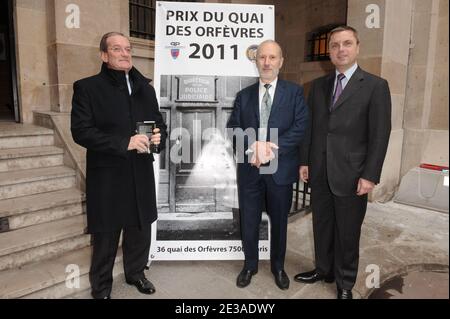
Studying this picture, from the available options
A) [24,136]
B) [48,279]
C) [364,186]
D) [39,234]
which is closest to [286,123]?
[364,186]

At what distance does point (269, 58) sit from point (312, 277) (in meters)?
1.98

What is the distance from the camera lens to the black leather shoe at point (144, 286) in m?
2.85

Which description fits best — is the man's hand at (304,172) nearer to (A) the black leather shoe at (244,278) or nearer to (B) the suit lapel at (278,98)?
(B) the suit lapel at (278,98)

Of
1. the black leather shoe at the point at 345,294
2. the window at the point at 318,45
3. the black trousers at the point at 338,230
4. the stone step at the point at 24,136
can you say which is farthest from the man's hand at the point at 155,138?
the window at the point at 318,45

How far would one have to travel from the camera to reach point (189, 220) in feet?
10.8

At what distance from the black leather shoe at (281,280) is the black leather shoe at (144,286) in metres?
1.08

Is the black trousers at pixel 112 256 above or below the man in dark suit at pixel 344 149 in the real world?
below

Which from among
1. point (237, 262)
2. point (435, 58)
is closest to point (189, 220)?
point (237, 262)

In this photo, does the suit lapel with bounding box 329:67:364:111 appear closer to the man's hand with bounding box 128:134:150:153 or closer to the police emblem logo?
the police emblem logo

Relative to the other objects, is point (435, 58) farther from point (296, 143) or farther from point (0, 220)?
point (0, 220)

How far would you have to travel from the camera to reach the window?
8.04 m

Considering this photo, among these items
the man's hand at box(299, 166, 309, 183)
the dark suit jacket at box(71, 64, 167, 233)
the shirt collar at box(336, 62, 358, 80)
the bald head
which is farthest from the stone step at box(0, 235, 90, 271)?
the shirt collar at box(336, 62, 358, 80)

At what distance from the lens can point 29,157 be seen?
4.00 meters

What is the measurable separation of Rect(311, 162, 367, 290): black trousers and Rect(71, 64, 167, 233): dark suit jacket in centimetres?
148
